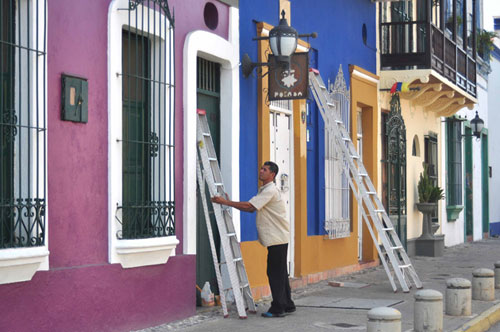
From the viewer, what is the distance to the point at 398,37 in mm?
17219

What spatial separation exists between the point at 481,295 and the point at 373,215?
1781mm

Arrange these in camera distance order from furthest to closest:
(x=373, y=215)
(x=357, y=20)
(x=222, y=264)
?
(x=357, y=20), (x=373, y=215), (x=222, y=264)

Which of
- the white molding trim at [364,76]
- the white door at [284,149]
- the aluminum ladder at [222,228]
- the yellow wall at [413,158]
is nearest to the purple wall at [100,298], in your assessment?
the aluminum ladder at [222,228]

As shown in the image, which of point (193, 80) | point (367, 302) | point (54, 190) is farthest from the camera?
point (367, 302)

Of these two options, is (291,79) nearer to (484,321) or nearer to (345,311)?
(345,311)

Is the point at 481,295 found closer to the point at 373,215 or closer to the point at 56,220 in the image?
the point at 373,215

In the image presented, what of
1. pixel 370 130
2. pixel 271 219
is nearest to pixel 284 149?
pixel 271 219

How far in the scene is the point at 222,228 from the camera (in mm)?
9602

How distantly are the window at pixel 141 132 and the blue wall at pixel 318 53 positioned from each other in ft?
6.59

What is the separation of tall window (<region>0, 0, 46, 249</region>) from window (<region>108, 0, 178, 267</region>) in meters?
1.02

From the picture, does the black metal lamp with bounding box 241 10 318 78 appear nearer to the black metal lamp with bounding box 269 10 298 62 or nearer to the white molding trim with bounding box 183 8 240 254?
the black metal lamp with bounding box 269 10 298 62

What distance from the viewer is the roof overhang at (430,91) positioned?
16672 millimetres

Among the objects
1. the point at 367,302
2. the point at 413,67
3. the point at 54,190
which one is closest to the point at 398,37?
the point at 413,67

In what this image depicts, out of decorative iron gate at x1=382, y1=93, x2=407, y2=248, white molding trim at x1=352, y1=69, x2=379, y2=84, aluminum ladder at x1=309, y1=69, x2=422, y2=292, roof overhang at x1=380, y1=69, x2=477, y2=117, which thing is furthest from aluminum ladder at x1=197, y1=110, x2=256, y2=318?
decorative iron gate at x1=382, y1=93, x2=407, y2=248
